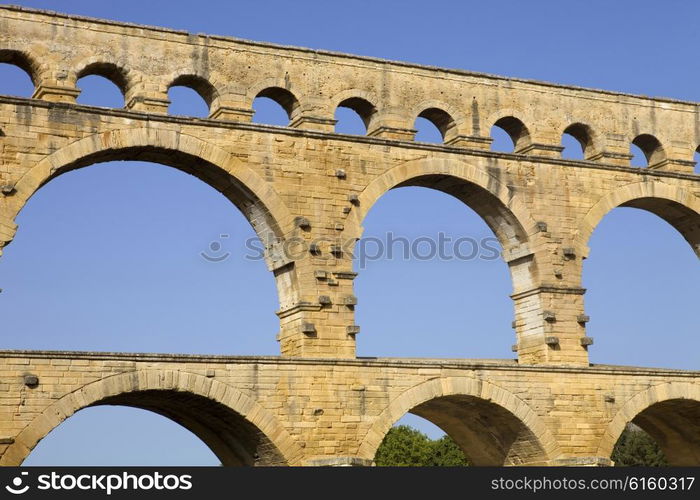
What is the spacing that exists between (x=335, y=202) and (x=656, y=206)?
27.7 ft

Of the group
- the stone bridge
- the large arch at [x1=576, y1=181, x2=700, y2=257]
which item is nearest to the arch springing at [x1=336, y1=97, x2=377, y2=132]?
the stone bridge

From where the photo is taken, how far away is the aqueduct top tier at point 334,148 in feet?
83.4

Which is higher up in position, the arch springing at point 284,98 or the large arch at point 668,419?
the arch springing at point 284,98

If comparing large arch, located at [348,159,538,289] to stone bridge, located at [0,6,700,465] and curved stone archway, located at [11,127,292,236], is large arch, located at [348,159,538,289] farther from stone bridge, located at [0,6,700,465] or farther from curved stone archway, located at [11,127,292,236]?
curved stone archway, located at [11,127,292,236]

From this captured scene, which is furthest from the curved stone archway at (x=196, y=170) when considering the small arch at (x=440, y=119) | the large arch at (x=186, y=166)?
the small arch at (x=440, y=119)

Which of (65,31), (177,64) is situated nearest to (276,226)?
(177,64)

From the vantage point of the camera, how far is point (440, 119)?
95.8 feet

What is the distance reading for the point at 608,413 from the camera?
28203mm

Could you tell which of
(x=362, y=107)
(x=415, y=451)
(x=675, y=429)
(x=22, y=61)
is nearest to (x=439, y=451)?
(x=415, y=451)

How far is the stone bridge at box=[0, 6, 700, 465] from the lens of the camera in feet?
81.3

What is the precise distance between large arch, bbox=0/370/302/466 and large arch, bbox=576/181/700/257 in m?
8.49

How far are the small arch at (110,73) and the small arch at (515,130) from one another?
811 cm

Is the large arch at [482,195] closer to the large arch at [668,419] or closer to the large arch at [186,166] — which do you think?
the large arch at [186,166]

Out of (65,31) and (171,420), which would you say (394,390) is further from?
(65,31)
